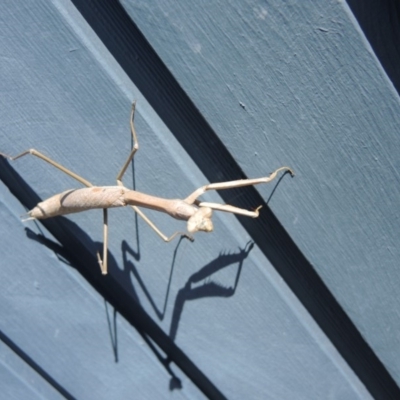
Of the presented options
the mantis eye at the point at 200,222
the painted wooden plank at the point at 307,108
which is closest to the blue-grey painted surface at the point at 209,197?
the painted wooden plank at the point at 307,108

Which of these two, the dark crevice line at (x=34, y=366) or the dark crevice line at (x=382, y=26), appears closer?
the dark crevice line at (x=382, y=26)

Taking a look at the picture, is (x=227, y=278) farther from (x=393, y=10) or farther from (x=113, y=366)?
(x=393, y=10)

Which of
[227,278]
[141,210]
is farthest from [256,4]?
[227,278]

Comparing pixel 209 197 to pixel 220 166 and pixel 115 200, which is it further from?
pixel 115 200

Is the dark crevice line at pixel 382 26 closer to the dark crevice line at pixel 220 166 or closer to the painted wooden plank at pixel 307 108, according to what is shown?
the painted wooden plank at pixel 307 108

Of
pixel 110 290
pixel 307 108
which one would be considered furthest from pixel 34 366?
pixel 307 108

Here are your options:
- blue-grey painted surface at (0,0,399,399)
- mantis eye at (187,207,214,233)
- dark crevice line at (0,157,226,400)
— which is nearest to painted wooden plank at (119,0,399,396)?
blue-grey painted surface at (0,0,399,399)
